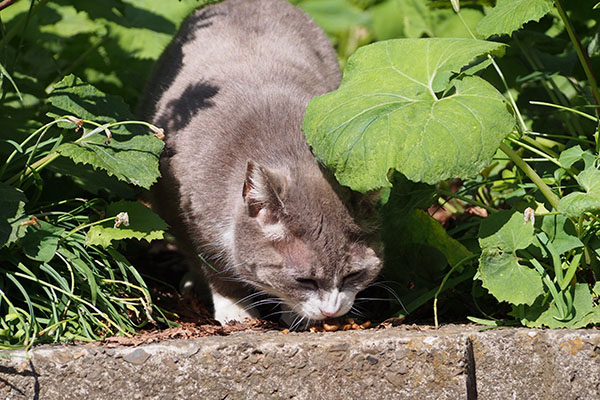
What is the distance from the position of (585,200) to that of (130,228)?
1540 mm

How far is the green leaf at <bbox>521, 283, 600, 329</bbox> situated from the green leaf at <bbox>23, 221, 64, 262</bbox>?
63.1 inches

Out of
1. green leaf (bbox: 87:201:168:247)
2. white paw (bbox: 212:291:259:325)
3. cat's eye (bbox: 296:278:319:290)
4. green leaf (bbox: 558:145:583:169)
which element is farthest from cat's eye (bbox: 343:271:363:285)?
green leaf (bbox: 558:145:583:169)

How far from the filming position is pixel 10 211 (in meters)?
2.58

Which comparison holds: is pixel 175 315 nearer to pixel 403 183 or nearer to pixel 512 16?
pixel 403 183

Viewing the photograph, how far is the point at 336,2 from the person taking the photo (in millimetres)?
6414

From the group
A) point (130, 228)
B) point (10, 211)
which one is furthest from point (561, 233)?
point (10, 211)

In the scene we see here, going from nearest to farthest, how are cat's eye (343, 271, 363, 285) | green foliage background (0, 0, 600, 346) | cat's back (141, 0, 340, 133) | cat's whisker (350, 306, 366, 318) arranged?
1. green foliage background (0, 0, 600, 346)
2. cat's eye (343, 271, 363, 285)
3. cat's whisker (350, 306, 366, 318)
4. cat's back (141, 0, 340, 133)

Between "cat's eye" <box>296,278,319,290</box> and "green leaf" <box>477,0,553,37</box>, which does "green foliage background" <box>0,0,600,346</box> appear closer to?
"green leaf" <box>477,0,553,37</box>

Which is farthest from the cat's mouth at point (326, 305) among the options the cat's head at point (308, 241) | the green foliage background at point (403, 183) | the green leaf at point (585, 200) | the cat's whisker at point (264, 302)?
the green leaf at point (585, 200)

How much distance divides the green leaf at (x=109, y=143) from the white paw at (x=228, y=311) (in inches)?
28.2

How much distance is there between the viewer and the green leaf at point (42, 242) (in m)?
2.62

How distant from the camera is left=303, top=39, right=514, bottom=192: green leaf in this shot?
7.73ft

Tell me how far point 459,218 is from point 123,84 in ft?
6.61

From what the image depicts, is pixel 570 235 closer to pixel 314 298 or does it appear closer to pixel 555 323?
pixel 555 323
